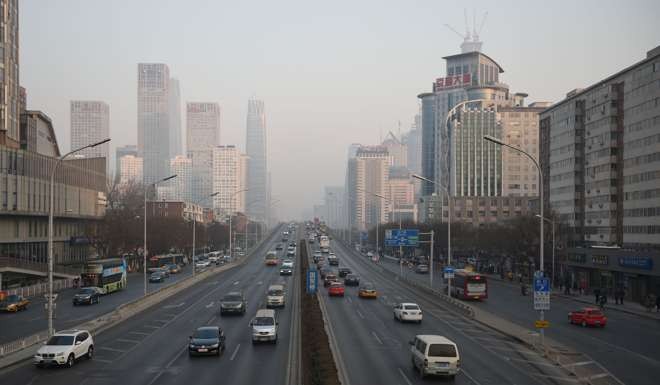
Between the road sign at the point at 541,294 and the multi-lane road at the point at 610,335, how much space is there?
314 cm

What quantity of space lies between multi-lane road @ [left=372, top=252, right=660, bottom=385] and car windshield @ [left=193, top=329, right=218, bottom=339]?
58.6 feet

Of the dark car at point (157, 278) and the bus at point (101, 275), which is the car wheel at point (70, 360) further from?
the dark car at point (157, 278)

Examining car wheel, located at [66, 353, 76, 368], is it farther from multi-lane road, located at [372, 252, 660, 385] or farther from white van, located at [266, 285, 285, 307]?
white van, located at [266, 285, 285, 307]

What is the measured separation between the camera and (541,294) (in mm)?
32312

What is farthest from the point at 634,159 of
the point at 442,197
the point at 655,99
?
the point at 442,197

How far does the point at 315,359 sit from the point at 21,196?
6351 cm

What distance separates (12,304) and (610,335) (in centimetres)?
4465

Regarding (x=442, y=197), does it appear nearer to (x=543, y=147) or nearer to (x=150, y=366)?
(x=543, y=147)

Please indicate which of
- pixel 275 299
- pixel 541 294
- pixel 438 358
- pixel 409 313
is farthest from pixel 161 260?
pixel 438 358

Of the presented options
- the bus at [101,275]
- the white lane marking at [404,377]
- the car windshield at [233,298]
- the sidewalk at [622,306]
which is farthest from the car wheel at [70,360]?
Answer: the sidewalk at [622,306]

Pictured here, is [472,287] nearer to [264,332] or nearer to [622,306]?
[622,306]

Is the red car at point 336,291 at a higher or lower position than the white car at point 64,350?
lower

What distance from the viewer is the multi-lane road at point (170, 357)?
82.2 ft

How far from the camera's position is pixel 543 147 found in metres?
110
